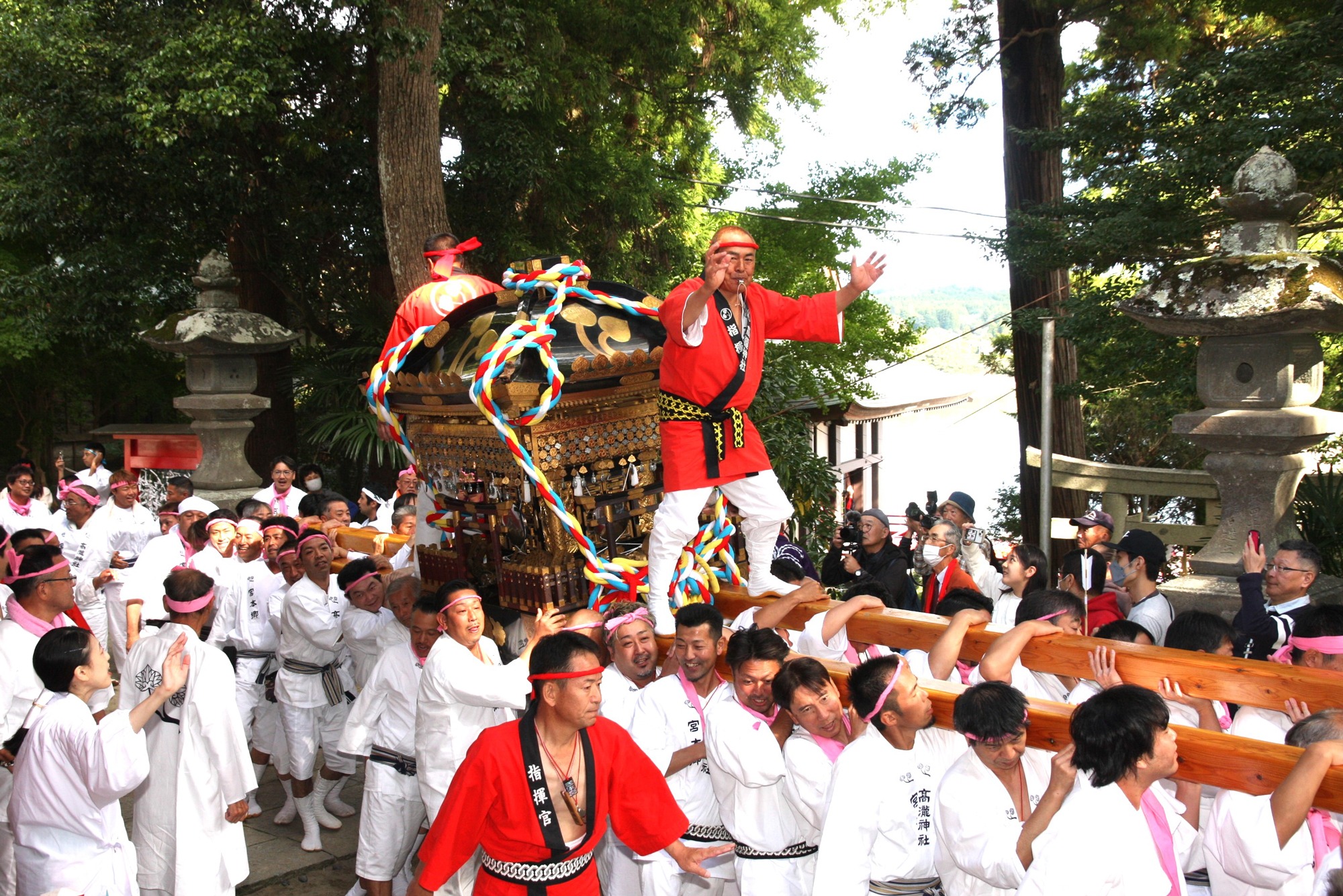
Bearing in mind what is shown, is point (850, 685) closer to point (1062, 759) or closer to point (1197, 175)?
point (1062, 759)

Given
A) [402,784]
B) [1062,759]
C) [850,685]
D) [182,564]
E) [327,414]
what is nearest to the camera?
[1062,759]

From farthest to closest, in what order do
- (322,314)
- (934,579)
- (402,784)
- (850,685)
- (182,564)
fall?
(322,314) → (182,564) → (934,579) → (402,784) → (850,685)

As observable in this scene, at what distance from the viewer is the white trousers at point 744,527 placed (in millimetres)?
4551

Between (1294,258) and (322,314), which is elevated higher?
(322,314)

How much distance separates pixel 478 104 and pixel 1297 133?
7.74 meters

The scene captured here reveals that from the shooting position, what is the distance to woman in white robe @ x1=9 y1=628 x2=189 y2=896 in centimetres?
401

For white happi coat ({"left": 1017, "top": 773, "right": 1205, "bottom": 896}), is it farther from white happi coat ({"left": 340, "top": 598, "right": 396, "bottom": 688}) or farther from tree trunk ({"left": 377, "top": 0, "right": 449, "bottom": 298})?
tree trunk ({"left": 377, "top": 0, "right": 449, "bottom": 298})

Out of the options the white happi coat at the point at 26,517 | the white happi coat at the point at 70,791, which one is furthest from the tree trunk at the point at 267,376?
the white happi coat at the point at 70,791

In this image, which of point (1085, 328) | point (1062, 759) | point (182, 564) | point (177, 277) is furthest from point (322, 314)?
point (1062, 759)

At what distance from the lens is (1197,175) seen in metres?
7.27

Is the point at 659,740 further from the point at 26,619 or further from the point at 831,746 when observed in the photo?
the point at 26,619

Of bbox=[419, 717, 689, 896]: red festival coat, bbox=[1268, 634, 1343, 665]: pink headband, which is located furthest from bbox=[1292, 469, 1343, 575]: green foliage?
bbox=[419, 717, 689, 896]: red festival coat

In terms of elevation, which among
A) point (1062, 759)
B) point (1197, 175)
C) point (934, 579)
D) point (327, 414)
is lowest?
point (1062, 759)

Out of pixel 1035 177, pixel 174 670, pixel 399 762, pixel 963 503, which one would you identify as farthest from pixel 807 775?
pixel 1035 177
